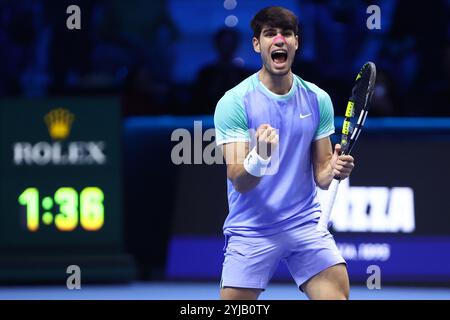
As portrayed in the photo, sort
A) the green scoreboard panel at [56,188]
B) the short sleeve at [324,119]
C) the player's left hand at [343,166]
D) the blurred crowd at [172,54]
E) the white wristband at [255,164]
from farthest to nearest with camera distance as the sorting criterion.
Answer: the blurred crowd at [172,54]
the green scoreboard panel at [56,188]
the short sleeve at [324,119]
the player's left hand at [343,166]
the white wristband at [255,164]

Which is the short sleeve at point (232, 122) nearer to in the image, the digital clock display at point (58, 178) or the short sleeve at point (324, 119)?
the short sleeve at point (324, 119)

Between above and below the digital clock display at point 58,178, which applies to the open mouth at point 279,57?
above

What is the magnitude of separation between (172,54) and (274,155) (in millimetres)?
6047

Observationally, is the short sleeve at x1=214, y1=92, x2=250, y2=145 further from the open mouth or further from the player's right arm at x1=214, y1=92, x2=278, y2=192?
the open mouth

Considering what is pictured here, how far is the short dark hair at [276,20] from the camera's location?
5.68m

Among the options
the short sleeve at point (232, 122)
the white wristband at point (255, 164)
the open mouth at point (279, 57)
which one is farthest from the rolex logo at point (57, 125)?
the white wristband at point (255, 164)

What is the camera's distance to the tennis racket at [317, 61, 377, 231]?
5.76 meters

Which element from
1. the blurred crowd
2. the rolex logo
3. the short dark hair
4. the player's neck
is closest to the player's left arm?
the player's neck

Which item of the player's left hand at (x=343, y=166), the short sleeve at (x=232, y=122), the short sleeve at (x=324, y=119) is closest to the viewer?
the player's left hand at (x=343, y=166)

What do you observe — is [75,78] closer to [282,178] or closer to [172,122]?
[172,122]

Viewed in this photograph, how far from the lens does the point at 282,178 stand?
574 centimetres

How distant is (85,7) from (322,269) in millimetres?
6403
